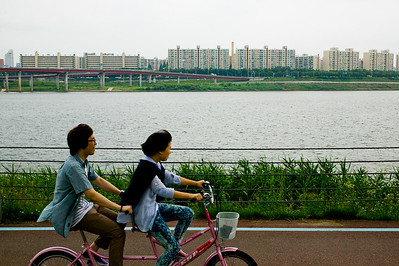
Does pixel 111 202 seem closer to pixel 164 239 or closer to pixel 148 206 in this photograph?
pixel 148 206

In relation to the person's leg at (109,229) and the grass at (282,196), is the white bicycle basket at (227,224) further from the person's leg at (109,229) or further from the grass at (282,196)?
the grass at (282,196)

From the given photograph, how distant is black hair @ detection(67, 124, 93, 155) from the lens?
4.09m

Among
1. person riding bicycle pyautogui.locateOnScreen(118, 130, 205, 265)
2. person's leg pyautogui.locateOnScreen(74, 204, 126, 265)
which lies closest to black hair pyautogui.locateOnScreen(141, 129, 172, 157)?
person riding bicycle pyautogui.locateOnScreen(118, 130, 205, 265)

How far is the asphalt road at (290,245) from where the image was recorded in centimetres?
549

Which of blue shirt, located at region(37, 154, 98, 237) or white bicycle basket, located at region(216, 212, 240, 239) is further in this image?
blue shirt, located at region(37, 154, 98, 237)

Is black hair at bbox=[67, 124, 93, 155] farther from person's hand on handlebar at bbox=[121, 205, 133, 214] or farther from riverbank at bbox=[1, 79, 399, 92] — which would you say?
riverbank at bbox=[1, 79, 399, 92]

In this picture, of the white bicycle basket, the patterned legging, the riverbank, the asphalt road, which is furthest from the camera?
the riverbank

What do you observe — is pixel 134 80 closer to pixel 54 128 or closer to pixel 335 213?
pixel 54 128

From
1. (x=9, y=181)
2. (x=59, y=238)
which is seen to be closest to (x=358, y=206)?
(x=59, y=238)

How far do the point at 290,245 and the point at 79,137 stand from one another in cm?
317

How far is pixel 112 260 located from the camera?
413 cm

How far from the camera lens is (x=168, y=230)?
4109 mm

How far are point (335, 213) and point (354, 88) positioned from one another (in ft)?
464

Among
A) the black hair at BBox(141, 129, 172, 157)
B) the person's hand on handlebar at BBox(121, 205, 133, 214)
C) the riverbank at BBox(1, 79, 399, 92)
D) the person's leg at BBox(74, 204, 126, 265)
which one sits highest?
the black hair at BBox(141, 129, 172, 157)
